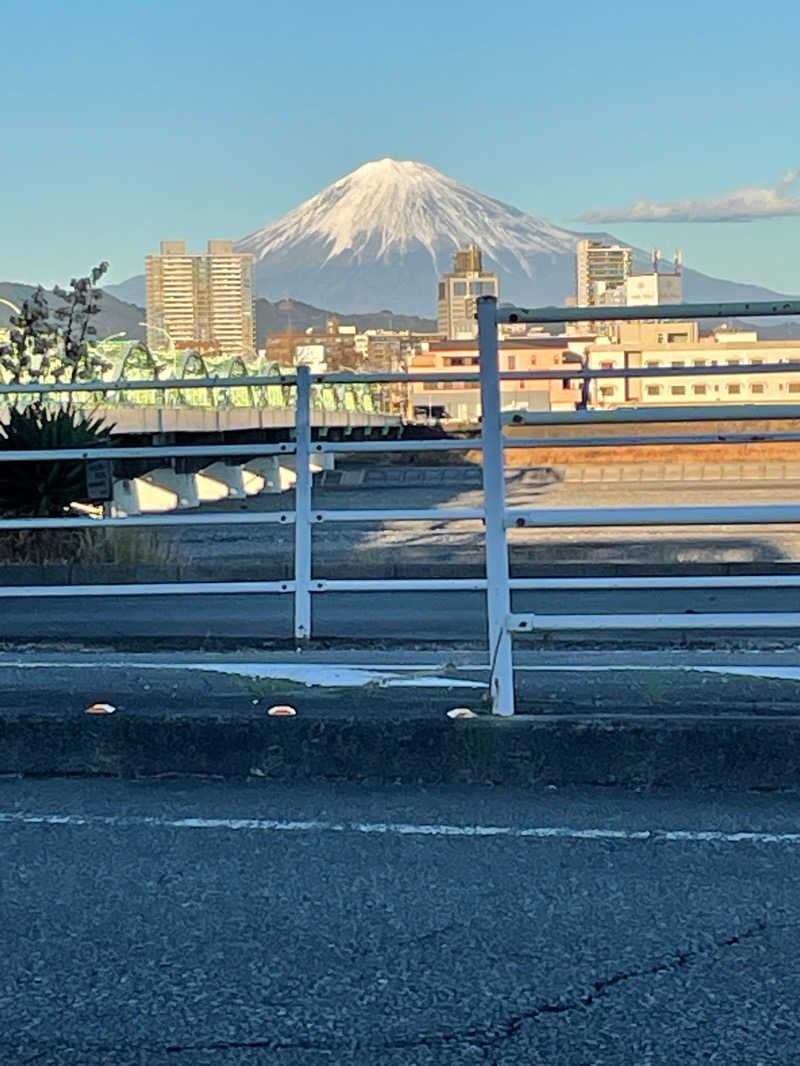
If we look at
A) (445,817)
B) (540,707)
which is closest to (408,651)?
(540,707)

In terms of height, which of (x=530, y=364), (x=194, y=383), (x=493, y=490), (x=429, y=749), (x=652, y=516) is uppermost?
(x=530, y=364)

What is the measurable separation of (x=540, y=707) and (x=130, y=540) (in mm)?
11559

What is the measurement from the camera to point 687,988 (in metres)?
4.11

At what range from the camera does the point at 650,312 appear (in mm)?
6926

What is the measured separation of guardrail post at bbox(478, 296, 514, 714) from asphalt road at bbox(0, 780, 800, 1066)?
2.50ft

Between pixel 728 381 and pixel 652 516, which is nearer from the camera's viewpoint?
pixel 652 516

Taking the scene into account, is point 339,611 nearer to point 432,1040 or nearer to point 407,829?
point 407,829

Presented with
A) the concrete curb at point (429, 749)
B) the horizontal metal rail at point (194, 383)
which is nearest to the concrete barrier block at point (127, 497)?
the horizontal metal rail at point (194, 383)

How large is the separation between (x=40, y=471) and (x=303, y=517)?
25.8 feet

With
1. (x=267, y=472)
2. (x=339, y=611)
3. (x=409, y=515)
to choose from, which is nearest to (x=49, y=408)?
(x=339, y=611)

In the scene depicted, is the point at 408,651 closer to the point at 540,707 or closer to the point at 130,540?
the point at 540,707

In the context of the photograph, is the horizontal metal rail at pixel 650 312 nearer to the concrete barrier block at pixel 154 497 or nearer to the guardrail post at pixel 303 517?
the guardrail post at pixel 303 517

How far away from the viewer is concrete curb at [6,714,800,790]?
6.02m

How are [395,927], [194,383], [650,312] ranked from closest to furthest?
[395,927] < [650,312] < [194,383]
